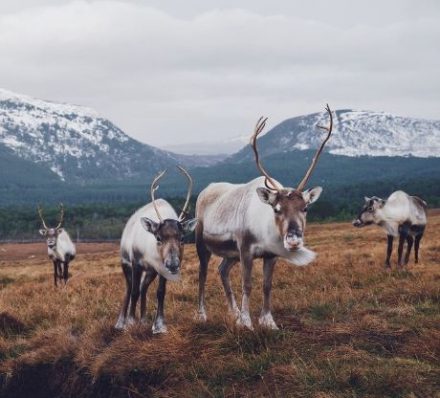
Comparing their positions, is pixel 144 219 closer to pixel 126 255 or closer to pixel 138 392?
pixel 126 255

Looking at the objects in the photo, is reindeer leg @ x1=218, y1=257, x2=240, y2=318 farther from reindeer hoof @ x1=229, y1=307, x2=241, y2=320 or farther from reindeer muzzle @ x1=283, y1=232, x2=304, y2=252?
reindeer muzzle @ x1=283, y1=232, x2=304, y2=252

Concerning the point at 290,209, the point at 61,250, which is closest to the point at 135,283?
the point at 290,209

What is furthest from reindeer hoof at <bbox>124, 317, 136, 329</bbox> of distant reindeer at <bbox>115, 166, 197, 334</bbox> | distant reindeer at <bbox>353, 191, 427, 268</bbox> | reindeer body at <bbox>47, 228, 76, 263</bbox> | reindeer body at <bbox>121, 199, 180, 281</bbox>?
reindeer body at <bbox>47, 228, 76, 263</bbox>

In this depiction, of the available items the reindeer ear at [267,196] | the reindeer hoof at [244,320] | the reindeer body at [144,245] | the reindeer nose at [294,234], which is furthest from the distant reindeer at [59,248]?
the reindeer nose at [294,234]

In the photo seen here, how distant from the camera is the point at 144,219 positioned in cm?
941

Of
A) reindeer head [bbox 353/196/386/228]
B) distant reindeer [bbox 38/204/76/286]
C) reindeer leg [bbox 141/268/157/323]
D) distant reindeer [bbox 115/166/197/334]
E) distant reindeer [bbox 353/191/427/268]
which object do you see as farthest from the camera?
distant reindeer [bbox 38/204/76/286]

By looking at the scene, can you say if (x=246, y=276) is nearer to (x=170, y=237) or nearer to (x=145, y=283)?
(x=170, y=237)

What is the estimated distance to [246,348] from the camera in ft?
28.3

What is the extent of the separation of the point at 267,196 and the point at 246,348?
7.23 feet

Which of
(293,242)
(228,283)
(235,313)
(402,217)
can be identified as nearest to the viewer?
(293,242)

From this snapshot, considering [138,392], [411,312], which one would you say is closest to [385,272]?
[411,312]

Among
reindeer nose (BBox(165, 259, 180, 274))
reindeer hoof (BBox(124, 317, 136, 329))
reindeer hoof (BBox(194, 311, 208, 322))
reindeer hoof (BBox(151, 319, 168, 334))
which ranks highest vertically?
reindeer nose (BBox(165, 259, 180, 274))

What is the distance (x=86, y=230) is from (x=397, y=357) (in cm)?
13210

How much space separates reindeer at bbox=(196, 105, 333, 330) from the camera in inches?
342
